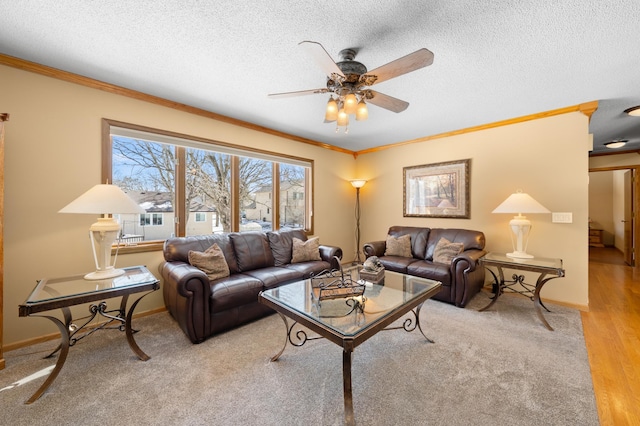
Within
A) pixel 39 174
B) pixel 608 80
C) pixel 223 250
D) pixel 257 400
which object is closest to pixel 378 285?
pixel 257 400

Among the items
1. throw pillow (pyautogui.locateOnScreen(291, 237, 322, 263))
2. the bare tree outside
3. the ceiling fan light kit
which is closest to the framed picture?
the ceiling fan light kit

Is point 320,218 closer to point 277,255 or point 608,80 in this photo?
point 277,255

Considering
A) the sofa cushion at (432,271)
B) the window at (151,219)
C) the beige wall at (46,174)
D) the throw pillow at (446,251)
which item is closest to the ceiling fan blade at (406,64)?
the sofa cushion at (432,271)

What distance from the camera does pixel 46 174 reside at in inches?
92.5

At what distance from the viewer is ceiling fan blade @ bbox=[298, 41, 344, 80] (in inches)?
56.9

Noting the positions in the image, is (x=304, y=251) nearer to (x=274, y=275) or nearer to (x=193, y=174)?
(x=274, y=275)

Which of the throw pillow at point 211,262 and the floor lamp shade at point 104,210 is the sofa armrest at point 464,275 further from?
the floor lamp shade at point 104,210

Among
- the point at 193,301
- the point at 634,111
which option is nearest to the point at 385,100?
the point at 193,301

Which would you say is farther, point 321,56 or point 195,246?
point 195,246

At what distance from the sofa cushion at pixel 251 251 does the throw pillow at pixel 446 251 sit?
232cm

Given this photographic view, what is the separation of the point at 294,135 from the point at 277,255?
2.10 metres

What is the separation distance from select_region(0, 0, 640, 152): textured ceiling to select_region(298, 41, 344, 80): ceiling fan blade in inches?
12.4

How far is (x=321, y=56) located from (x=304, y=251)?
101 inches

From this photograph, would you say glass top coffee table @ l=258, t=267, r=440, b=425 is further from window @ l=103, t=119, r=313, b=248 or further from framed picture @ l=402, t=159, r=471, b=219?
framed picture @ l=402, t=159, r=471, b=219
